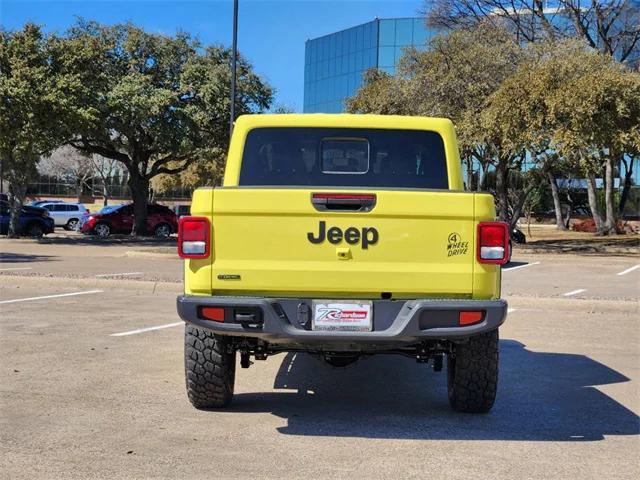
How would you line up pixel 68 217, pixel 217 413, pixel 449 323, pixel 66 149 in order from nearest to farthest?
pixel 449 323, pixel 217 413, pixel 68 217, pixel 66 149

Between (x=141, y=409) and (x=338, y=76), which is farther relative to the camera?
(x=338, y=76)

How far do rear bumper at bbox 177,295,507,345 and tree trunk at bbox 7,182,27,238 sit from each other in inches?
965

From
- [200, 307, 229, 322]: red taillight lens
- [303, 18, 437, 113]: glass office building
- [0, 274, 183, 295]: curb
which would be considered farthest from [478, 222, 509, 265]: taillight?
[303, 18, 437, 113]: glass office building

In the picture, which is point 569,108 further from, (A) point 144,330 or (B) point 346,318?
(B) point 346,318

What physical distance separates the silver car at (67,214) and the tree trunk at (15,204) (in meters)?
10.7

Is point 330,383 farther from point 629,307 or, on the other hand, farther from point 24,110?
point 24,110

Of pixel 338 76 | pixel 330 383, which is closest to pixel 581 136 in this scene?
pixel 330 383

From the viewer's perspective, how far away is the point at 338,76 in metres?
72.7

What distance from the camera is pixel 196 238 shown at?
4.66m

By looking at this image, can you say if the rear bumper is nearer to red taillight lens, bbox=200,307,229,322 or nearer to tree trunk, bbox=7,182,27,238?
red taillight lens, bbox=200,307,229,322

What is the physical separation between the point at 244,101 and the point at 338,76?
147 feet

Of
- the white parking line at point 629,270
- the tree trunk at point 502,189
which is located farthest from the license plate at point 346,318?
the tree trunk at point 502,189

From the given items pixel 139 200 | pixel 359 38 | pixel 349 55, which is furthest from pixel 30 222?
pixel 349 55

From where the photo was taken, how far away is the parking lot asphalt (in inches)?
169
